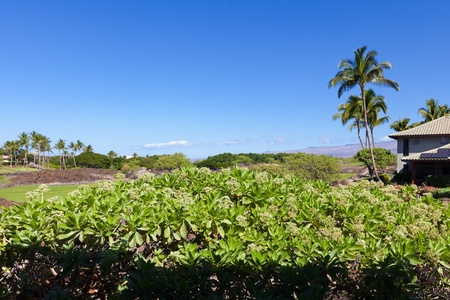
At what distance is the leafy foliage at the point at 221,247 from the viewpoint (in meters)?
2.80

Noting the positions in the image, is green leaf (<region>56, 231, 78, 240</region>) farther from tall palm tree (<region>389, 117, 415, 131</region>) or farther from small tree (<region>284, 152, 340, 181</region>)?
tall palm tree (<region>389, 117, 415, 131</region>)

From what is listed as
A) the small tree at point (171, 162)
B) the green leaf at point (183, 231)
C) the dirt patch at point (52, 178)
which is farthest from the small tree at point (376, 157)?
the green leaf at point (183, 231)

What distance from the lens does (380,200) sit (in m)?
4.79

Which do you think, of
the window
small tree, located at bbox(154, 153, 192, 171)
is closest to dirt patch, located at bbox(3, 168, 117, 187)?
small tree, located at bbox(154, 153, 192, 171)

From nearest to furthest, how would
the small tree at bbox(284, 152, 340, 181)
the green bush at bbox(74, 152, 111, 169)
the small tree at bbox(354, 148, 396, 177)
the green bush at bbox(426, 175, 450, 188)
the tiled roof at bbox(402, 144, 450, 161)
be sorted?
the green bush at bbox(426, 175, 450, 188)
the tiled roof at bbox(402, 144, 450, 161)
the small tree at bbox(284, 152, 340, 181)
the small tree at bbox(354, 148, 396, 177)
the green bush at bbox(74, 152, 111, 169)

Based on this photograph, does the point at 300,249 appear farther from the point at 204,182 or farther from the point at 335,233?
the point at 204,182

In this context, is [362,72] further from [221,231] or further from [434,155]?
[221,231]

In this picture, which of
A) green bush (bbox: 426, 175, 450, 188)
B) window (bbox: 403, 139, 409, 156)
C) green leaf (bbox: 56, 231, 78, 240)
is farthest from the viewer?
window (bbox: 403, 139, 409, 156)

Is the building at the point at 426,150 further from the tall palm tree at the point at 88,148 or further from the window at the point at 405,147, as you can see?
the tall palm tree at the point at 88,148

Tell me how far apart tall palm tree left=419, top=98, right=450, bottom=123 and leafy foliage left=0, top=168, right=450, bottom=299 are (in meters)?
57.7

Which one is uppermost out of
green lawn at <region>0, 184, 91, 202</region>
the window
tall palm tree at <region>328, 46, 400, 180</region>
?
tall palm tree at <region>328, 46, 400, 180</region>

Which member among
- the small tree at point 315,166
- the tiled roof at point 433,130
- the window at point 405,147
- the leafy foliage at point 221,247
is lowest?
the small tree at point 315,166

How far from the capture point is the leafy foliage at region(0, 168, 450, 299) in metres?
2.80

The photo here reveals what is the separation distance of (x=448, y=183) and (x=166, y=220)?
112 ft
